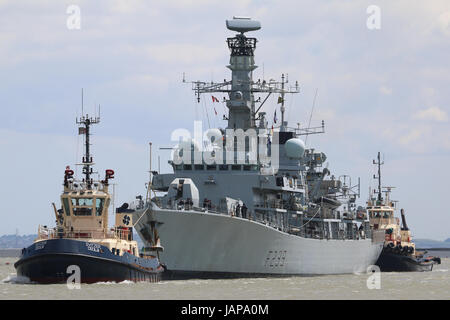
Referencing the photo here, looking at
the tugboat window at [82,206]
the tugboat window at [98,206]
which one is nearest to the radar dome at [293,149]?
the tugboat window at [98,206]

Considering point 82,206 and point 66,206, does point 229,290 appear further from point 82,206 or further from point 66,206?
point 66,206

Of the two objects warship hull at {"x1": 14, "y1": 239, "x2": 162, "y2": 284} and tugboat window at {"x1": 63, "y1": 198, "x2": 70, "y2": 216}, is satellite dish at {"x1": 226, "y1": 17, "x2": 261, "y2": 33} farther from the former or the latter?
warship hull at {"x1": 14, "y1": 239, "x2": 162, "y2": 284}

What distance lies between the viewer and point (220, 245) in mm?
57688

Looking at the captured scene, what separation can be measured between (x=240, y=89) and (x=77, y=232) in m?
21.5

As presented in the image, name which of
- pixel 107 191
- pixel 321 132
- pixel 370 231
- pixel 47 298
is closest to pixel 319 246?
pixel 321 132

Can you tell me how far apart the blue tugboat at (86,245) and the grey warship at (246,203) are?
315 cm

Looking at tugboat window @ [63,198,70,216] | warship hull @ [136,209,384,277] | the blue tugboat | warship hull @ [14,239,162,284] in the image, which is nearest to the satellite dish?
warship hull @ [136,209,384,277]

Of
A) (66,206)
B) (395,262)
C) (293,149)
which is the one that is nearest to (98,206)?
(66,206)

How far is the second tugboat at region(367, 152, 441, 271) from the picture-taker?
282ft

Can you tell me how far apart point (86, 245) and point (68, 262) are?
1142 mm

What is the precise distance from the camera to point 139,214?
2275 inches

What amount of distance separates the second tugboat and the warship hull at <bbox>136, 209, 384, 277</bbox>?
2313 centimetres

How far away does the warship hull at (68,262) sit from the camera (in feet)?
156
